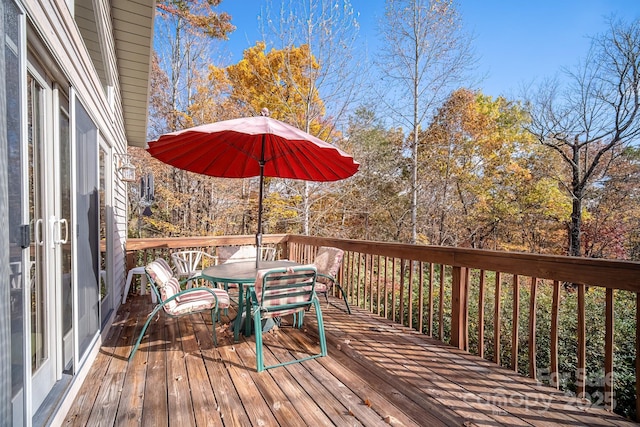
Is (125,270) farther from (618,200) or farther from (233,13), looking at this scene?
(618,200)

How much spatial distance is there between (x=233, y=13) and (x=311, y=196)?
609 centimetres

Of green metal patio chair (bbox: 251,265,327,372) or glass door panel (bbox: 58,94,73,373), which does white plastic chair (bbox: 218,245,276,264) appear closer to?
green metal patio chair (bbox: 251,265,327,372)

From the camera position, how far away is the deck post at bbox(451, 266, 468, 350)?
295cm

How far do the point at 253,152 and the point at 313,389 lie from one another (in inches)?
105

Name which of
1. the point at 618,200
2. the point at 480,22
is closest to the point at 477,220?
the point at 618,200

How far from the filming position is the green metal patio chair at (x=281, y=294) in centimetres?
255

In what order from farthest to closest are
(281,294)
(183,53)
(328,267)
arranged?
(183,53) → (328,267) → (281,294)

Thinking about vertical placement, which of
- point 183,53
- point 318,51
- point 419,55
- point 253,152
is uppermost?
point 183,53

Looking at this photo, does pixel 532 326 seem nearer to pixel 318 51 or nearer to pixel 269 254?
pixel 269 254

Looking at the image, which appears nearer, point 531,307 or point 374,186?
point 531,307

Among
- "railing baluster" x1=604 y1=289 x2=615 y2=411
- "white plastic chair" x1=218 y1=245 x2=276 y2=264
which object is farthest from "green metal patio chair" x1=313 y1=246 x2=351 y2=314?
"railing baluster" x1=604 y1=289 x2=615 y2=411

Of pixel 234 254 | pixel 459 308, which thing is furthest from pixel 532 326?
pixel 234 254

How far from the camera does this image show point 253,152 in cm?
386

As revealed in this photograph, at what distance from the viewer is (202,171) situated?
405 centimetres
